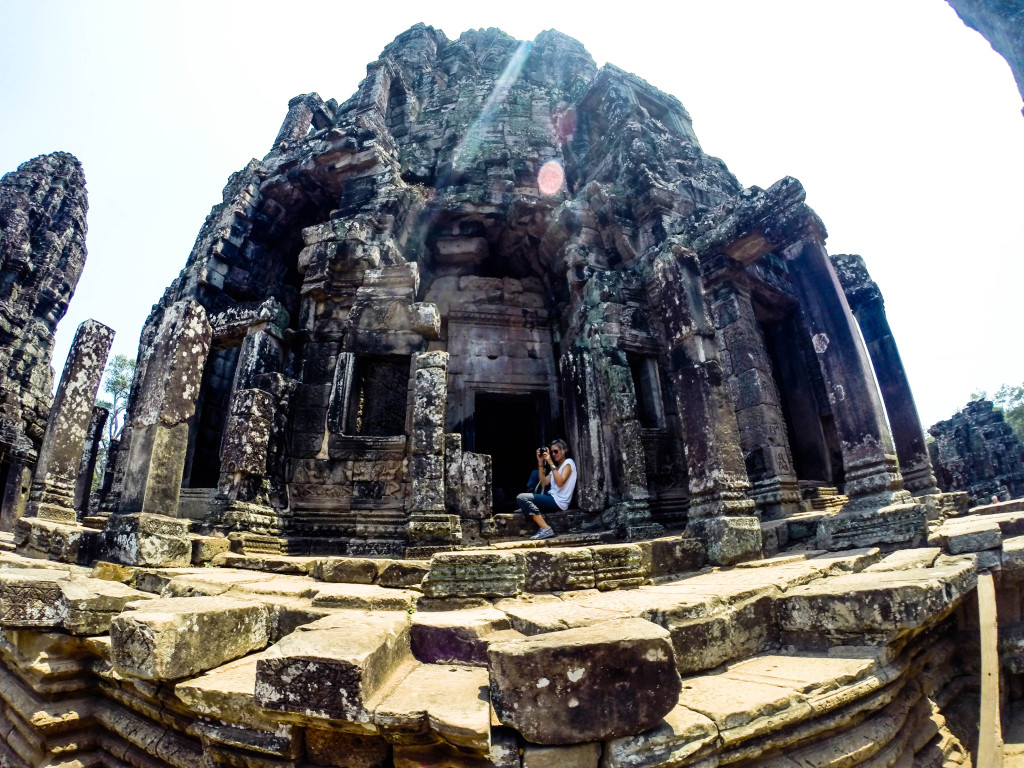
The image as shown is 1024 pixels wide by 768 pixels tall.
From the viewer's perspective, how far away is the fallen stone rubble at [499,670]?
182 cm

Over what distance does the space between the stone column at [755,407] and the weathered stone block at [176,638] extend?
22.9 feet

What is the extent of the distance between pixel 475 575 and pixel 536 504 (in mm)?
4019

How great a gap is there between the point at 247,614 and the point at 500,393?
27.6ft

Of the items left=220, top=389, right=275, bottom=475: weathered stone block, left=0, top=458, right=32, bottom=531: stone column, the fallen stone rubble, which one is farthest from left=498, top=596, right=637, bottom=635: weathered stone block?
left=0, top=458, right=32, bottom=531: stone column

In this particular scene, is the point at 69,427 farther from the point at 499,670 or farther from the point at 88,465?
the point at 499,670

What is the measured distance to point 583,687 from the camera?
181cm

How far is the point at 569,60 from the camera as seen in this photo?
58.0 feet

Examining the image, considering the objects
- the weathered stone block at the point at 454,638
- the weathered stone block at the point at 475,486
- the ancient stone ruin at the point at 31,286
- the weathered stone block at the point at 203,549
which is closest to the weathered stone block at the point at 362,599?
the weathered stone block at the point at 454,638

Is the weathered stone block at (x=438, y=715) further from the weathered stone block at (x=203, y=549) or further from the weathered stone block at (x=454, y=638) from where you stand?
the weathered stone block at (x=203, y=549)

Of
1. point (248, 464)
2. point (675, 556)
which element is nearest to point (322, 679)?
point (675, 556)

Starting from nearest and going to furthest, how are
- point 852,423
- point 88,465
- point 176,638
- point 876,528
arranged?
point 176,638 → point 876,528 → point 852,423 → point 88,465

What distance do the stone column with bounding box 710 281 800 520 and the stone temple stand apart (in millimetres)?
72

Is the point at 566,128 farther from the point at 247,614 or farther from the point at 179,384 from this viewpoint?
the point at 247,614

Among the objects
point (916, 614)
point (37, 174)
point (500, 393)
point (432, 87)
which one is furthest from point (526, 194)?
point (37, 174)
